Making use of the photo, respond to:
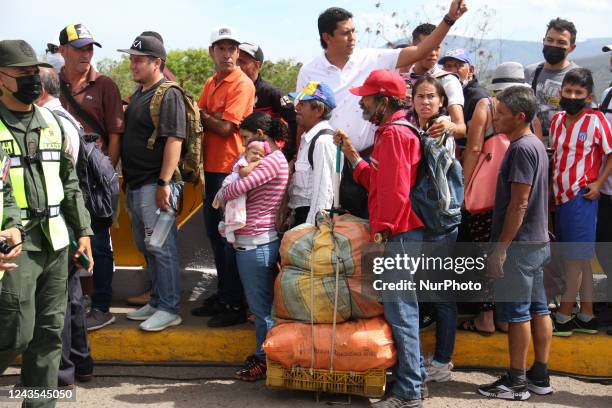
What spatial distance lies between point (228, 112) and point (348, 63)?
0.99 m

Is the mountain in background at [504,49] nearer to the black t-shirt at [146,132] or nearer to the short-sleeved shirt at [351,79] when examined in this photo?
the short-sleeved shirt at [351,79]

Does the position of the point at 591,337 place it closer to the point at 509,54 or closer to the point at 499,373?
the point at 499,373

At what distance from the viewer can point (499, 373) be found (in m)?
5.71

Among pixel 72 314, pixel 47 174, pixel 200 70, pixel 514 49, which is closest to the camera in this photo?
pixel 47 174

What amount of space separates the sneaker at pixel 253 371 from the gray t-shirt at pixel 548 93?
9.99ft

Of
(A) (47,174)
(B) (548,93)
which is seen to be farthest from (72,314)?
(B) (548,93)

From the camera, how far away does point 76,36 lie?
5996 millimetres

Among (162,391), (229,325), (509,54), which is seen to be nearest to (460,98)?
(229,325)

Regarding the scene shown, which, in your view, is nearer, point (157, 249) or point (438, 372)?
point (438, 372)

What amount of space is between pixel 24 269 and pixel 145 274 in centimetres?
246

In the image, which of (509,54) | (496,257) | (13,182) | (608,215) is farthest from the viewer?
(509,54)

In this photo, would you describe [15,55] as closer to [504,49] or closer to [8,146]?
[8,146]

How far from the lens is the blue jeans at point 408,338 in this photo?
4941 millimetres

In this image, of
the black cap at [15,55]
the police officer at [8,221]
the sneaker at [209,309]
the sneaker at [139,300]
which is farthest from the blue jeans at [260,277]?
the black cap at [15,55]
